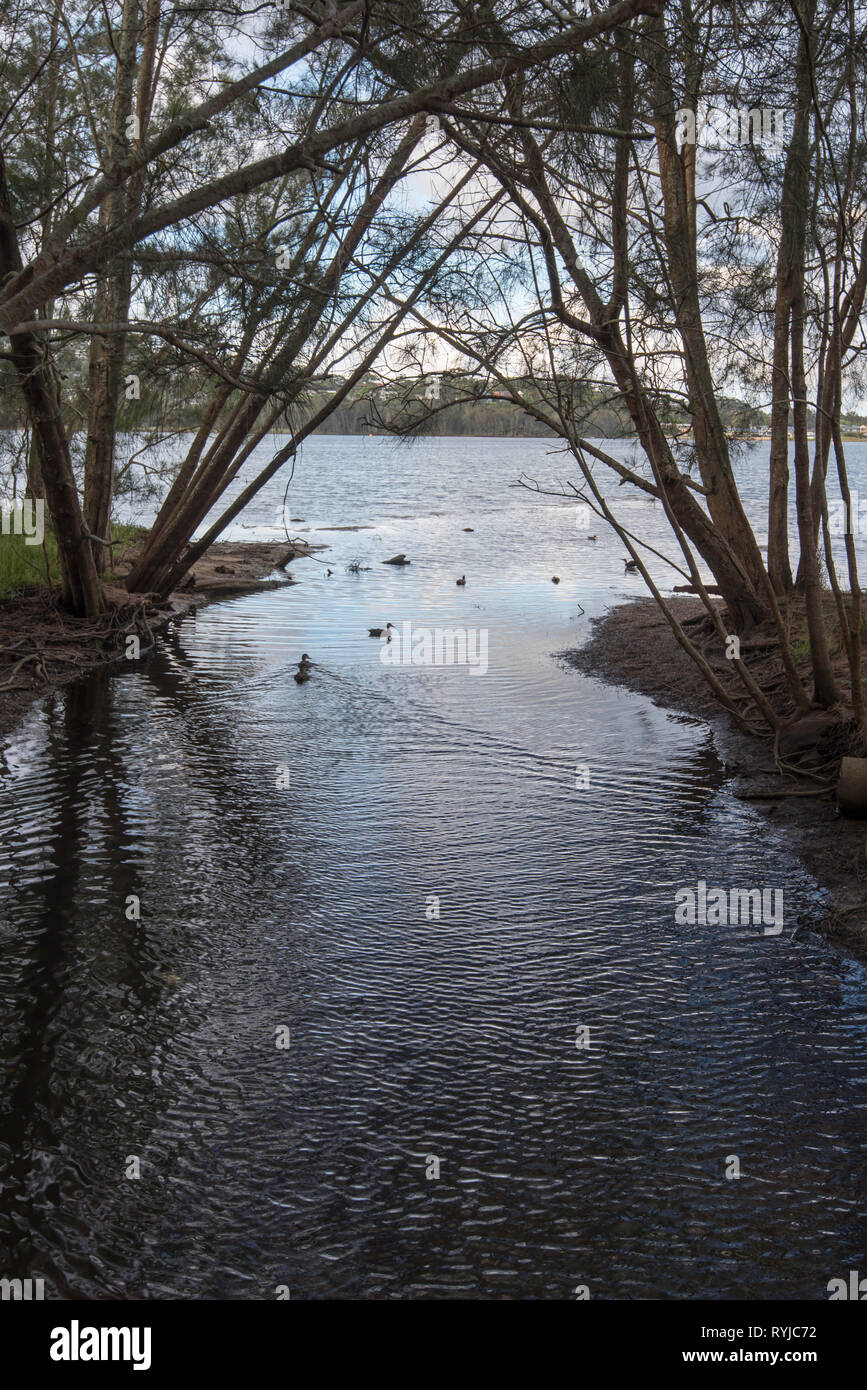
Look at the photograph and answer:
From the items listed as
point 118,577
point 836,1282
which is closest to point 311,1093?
point 836,1282

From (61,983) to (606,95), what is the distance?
5974mm

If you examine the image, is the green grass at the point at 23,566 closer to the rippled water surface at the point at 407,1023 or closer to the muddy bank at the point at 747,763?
the rippled water surface at the point at 407,1023

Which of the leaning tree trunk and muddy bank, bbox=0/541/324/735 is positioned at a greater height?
the leaning tree trunk

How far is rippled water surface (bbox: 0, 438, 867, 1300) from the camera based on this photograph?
3781 millimetres

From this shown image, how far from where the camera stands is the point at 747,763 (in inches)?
377
